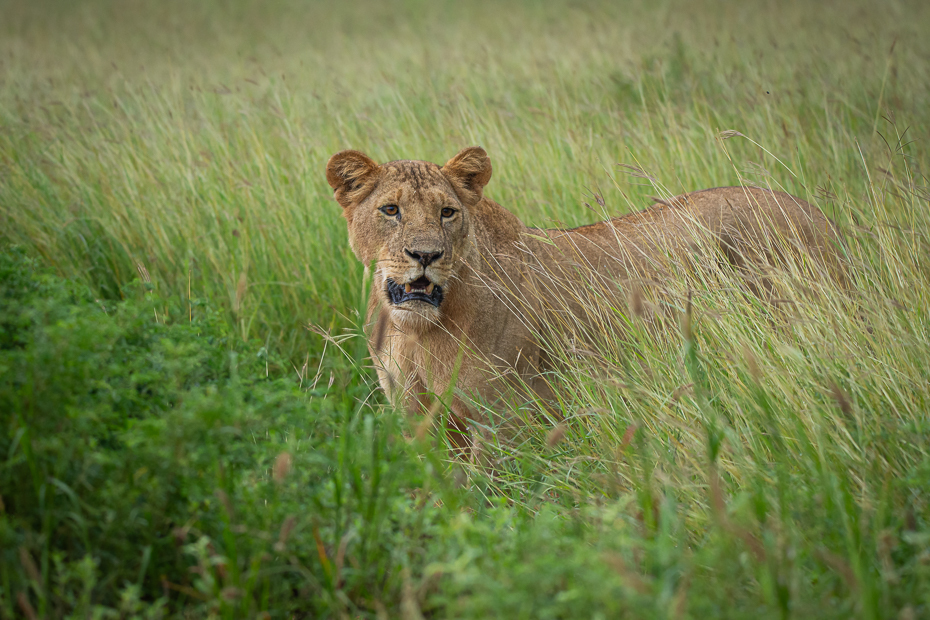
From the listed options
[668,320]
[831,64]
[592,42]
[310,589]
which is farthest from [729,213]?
[592,42]

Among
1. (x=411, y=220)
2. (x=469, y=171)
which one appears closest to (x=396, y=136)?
(x=469, y=171)

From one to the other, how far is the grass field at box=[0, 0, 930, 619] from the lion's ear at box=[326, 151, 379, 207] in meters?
0.92

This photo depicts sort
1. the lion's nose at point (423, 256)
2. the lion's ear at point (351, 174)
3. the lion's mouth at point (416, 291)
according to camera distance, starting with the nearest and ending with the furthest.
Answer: the lion's nose at point (423, 256)
the lion's mouth at point (416, 291)
the lion's ear at point (351, 174)

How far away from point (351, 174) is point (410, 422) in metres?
2.04

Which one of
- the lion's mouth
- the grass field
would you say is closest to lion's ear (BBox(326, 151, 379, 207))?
the lion's mouth

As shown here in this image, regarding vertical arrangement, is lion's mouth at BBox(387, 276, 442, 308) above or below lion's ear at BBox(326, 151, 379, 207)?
below

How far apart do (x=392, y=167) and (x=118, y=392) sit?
2.09m

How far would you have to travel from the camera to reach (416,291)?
12.0 ft

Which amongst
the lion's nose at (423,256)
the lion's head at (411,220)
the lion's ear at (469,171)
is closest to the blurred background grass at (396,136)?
the lion's ear at (469,171)

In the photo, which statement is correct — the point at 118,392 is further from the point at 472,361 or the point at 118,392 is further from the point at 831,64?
the point at 831,64

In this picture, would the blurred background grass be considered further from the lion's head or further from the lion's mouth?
the lion's mouth

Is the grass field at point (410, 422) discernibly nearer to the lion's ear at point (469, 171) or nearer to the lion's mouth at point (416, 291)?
the lion's mouth at point (416, 291)

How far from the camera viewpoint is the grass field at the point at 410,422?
1922mm

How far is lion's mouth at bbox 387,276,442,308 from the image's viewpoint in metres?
3.66
